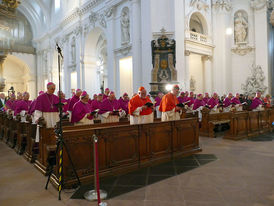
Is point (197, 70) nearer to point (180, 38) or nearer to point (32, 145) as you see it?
point (180, 38)

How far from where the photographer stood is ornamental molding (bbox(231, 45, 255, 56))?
1616cm

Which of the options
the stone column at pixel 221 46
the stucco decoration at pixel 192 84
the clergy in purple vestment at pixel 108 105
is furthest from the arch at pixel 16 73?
the clergy in purple vestment at pixel 108 105

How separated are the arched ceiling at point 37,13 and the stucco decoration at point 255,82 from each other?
21240 millimetres

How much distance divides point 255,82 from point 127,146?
1443 centimetres

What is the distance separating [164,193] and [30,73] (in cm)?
2745

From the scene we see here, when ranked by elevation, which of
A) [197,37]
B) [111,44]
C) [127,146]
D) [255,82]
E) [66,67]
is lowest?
[127,146]

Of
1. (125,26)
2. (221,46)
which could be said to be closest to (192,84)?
(221,46)

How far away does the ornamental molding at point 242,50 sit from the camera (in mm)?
16158

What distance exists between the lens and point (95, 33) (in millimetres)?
17500

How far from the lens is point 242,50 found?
53.6 ft

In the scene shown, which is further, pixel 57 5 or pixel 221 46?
pixel 57 5

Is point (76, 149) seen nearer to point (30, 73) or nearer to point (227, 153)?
point (227, 153)

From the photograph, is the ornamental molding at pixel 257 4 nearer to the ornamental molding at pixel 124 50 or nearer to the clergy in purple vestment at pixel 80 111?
the ornamental molding at pixel 124 50

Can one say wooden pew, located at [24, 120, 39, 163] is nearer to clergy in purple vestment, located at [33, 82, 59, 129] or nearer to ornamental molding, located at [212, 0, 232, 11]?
clergy in purple vestment, located at [33, 82, 59, 129]
